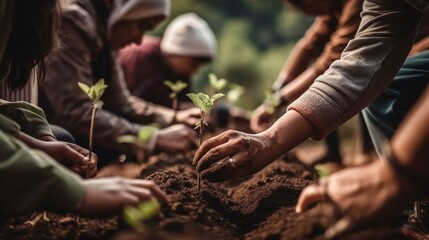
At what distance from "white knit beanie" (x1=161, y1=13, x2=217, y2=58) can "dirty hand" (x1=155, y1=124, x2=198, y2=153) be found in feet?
6.53

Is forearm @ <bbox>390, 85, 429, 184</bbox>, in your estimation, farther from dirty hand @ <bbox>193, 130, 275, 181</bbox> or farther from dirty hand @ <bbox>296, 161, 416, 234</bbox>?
dirty hand @ <bbox>193, 130, 275, 181</bbox>

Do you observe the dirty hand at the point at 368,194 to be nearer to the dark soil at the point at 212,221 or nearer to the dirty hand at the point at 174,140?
the dark soil at the point at 212,221

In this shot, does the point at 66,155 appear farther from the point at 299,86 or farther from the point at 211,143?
the point at 299,86

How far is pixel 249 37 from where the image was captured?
47.5 feet

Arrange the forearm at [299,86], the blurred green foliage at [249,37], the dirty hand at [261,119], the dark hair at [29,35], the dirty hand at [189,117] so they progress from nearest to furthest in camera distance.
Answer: the dark hair at [29,35] < the forearm at [299,86] < the dirty hand at [261,119] < the dirty hand at [189,117] < the blurred green foliage at [249,37]

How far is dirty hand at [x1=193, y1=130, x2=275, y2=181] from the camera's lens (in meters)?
1.95

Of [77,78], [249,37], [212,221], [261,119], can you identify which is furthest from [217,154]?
[249,37]

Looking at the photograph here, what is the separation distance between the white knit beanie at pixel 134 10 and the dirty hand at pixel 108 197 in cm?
236

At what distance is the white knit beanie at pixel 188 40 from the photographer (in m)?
5.76

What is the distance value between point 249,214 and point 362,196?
0.68m

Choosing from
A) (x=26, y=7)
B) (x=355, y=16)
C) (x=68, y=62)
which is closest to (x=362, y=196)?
(x=26, y=7)

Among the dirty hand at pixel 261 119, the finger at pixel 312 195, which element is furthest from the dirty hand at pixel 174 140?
the finger at pixel 312 195

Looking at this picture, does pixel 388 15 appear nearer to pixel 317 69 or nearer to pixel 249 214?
pixel 249 214

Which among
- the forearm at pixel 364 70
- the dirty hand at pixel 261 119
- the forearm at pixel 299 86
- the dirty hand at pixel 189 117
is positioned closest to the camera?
the forearm at pixel 364 70
